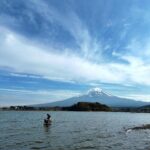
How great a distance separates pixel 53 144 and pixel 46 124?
33.6 metres

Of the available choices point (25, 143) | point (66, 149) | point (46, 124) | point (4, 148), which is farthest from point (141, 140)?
point (46, 124)

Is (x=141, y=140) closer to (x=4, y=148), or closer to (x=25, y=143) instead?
(x=25, y=143)

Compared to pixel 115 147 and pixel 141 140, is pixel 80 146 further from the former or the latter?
pixel 141 140

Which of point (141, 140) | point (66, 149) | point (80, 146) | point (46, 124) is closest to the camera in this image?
point (66, 149)

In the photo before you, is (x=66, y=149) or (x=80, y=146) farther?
(x=80, y=146)

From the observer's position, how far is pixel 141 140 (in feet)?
139

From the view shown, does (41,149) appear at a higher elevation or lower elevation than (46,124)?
lower

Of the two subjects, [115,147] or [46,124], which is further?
[46,124]

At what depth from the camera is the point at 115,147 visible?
3612 cm

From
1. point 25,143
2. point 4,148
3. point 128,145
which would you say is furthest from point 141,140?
point 4,148

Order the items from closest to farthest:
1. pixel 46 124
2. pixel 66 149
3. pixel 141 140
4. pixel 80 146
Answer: pixel 66 149 < pixel 80 146 < pixel 141 140 < pixel 46 124

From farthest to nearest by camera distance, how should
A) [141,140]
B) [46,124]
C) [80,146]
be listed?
[46,124], [141,140], [80,146]

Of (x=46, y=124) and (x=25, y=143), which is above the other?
(x=46, y=124)

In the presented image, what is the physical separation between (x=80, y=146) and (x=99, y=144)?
3.24 m
